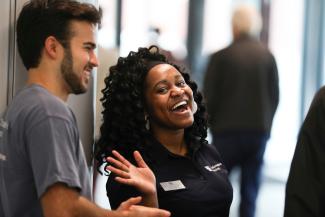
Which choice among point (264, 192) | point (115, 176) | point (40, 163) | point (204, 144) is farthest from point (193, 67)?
point (40, 163)

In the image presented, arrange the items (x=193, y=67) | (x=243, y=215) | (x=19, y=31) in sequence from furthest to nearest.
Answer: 1. (x=193, y=67)
2. (x=243, y=215)
3. (x=19, y=31)

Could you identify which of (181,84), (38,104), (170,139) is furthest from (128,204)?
(181,84)

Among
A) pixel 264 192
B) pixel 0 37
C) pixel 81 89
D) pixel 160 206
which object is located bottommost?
pixel 264 192

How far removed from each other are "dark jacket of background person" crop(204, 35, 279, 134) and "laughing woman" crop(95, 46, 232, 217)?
47.3 inches

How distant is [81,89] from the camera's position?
5.60 feet

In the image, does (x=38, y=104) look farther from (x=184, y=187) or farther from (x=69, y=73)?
(x=184, y=187)

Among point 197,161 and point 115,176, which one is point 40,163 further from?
point 197,161

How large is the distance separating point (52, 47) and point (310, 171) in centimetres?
87

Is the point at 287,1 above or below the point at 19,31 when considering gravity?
above

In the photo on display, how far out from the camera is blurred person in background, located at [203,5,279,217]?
10.9 ft

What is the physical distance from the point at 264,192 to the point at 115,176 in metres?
3.74

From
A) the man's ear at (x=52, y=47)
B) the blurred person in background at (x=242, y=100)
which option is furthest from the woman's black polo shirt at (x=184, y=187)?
the blurred person in background at (x=242, y=100)

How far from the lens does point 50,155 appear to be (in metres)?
1.45

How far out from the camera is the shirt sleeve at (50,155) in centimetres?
144
